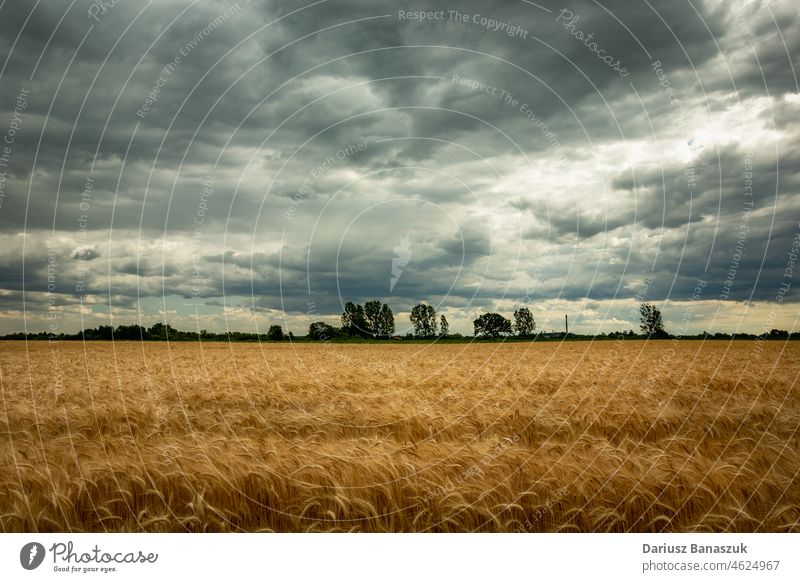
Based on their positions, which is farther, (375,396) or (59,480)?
(375,396)

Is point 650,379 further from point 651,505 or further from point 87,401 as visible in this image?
point 87,401

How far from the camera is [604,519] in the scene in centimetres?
530

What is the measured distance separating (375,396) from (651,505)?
819cm

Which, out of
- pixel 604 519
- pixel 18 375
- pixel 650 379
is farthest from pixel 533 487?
pixel 18 375
